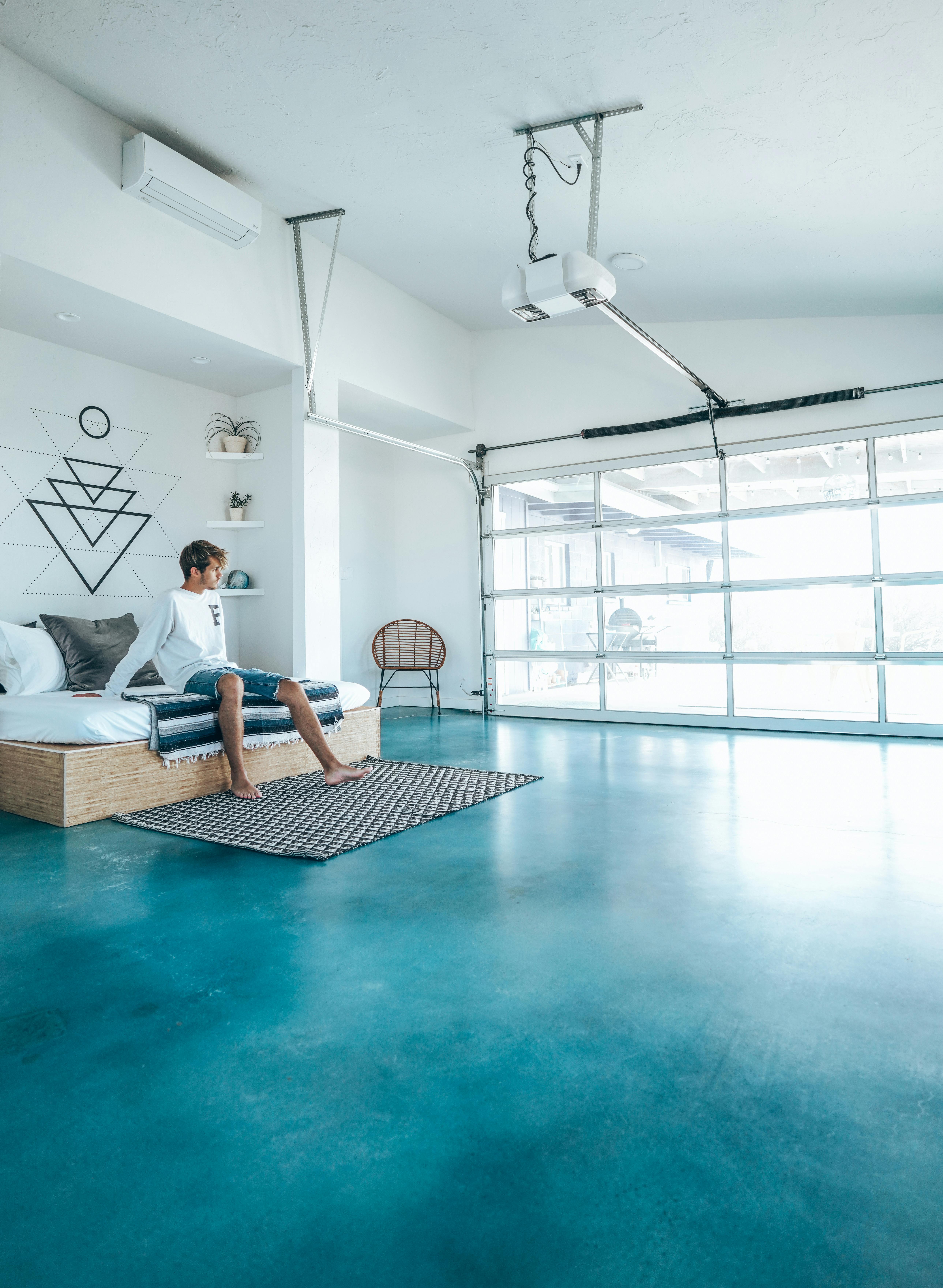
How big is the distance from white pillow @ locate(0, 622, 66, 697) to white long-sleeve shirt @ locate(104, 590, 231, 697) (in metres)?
0.51

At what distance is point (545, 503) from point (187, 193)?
3.91m

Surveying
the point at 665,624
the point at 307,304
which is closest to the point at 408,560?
the point at 665,624

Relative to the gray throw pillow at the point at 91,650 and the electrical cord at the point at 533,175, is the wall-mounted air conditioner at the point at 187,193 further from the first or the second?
the gray throw pillow at the point at 91,650

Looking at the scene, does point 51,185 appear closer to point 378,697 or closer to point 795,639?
point 378,697

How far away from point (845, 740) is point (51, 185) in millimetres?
5955

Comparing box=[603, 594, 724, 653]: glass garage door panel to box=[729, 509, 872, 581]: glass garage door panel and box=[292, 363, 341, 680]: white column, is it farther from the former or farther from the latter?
box=[292, 363, 341, 680]: white column

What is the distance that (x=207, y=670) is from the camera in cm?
403

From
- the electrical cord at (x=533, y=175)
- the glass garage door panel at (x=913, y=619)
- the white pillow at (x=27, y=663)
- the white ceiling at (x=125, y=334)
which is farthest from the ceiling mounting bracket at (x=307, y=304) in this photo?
the glass garage door panel at (x=913, y=619)

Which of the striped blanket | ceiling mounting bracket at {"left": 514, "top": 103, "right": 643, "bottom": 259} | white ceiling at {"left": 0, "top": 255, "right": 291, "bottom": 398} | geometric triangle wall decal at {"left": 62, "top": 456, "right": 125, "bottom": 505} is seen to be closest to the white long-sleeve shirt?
the striped blanket

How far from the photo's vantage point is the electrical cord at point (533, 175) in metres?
4.04

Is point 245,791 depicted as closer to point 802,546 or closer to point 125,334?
point 125,334

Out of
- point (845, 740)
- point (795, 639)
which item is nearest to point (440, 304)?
point (795, 639)

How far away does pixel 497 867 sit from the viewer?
2686 mm

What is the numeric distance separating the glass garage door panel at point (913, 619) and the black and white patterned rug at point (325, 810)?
3223mm
